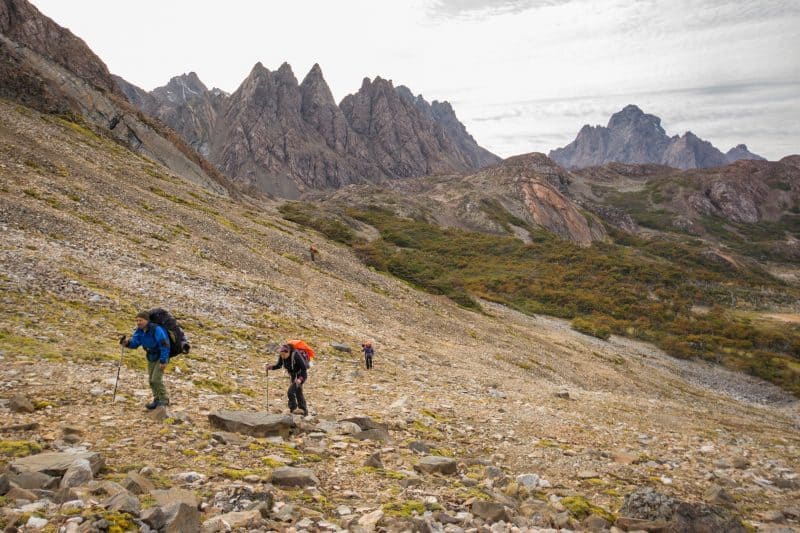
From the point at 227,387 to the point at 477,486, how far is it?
814 cm

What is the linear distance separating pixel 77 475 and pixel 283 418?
459 centimetres

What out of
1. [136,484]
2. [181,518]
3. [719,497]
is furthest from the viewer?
[719,497]

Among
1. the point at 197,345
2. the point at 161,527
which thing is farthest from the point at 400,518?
the point at 197,345

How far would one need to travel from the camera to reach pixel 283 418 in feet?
34.8

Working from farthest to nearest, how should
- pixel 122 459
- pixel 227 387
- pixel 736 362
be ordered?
pixel 736 362 → pixel 227 387 → pixel 122 459

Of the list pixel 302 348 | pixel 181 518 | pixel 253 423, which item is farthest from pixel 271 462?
pixel 302 348

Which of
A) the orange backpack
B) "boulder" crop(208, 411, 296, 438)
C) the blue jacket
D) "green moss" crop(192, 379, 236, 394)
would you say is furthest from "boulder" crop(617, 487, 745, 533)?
"green moss" crop(192, 379, 236, 394)

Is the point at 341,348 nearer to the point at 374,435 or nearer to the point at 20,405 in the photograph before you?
the point at 374,435

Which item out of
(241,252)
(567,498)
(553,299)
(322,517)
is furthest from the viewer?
(553,299)

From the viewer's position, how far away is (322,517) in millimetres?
7016

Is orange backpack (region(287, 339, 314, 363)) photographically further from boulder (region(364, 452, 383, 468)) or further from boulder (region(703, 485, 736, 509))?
boulder (region(703, 485, 736, 509))

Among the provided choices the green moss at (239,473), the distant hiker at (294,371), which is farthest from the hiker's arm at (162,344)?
the green moss at (239,473)

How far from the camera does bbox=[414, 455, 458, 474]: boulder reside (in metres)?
9.79

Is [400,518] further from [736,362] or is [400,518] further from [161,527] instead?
[736,362]
